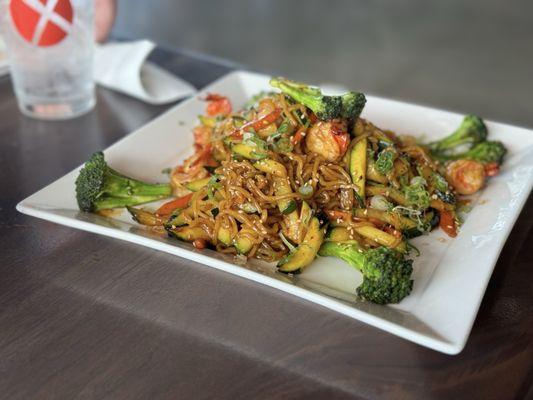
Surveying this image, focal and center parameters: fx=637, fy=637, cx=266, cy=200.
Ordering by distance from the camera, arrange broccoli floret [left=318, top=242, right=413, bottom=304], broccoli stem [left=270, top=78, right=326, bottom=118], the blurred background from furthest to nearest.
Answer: the blurred background, broccoli stem [left=270, top=78, right=326, bottom=118], broccoli floret [left=318, top=242, right=413, bottom=304]

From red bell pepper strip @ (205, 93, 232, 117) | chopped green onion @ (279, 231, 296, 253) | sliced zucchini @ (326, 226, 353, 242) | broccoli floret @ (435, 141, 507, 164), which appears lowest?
chopped green onion @ (279, 231, 296, 253)

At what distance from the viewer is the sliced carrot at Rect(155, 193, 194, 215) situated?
190cm

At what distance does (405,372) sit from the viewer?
1385 millimetres

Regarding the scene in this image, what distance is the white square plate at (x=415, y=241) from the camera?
142 cm

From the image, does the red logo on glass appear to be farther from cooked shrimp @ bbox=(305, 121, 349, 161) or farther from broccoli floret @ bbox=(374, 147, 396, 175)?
broccoli floret @ bbox=(374, 147, 396, 175)

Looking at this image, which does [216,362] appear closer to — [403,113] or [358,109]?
[358,109]

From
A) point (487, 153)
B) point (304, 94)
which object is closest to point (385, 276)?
point (304, 94)

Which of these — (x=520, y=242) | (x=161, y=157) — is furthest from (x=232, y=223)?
(x=520, y=242)

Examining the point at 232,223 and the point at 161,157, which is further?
the point at 161,157

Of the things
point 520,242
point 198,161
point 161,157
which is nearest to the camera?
point 520,242

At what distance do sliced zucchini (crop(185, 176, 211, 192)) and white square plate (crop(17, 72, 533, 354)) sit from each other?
0.21 metres

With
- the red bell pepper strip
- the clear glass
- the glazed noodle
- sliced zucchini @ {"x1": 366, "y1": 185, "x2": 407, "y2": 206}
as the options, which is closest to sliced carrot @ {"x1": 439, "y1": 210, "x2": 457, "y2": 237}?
the glazed noodle

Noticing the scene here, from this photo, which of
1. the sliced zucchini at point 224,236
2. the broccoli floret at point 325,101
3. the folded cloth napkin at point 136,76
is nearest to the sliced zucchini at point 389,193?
the broccoli floret at point 325,101

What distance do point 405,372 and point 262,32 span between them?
6.27 meters
